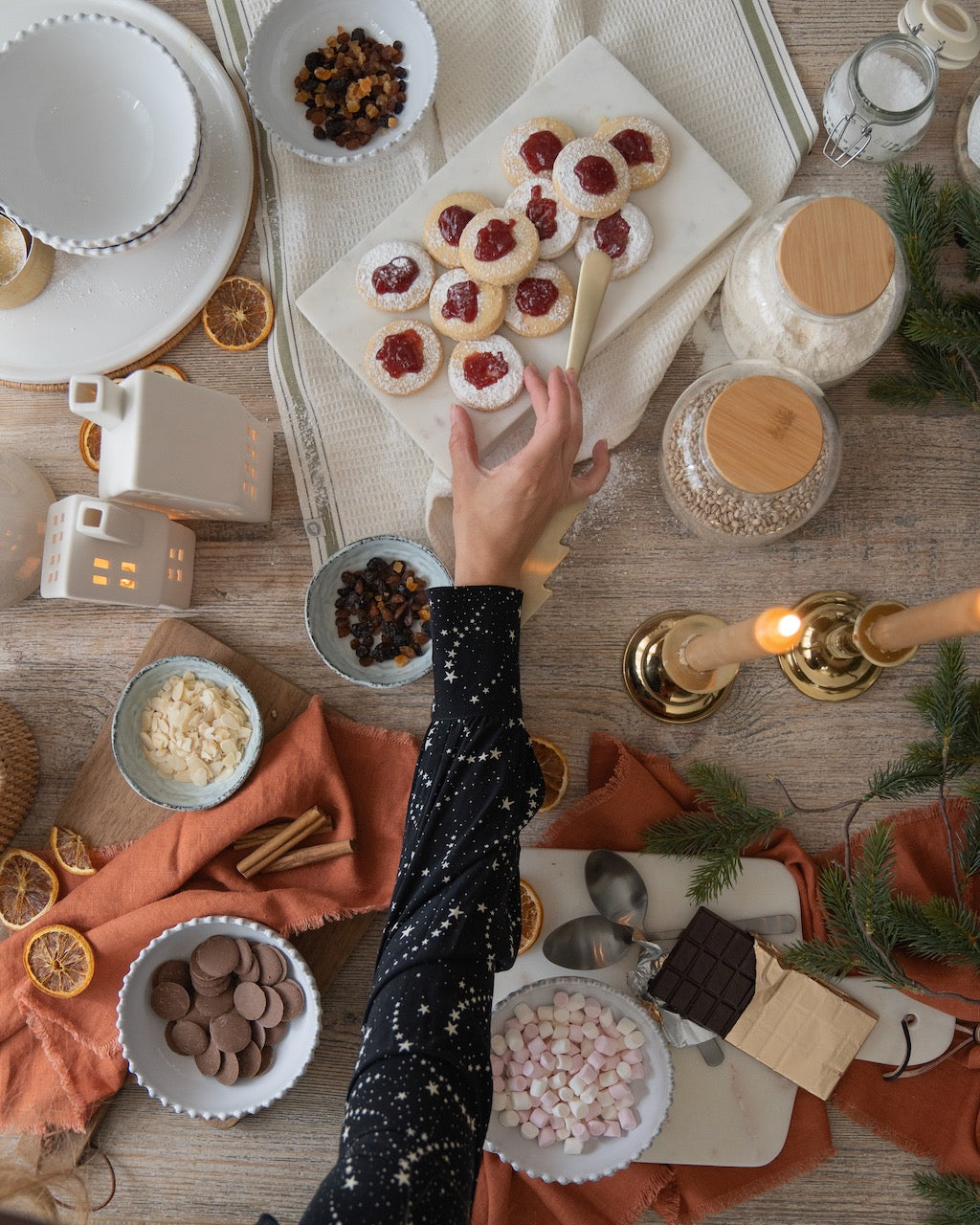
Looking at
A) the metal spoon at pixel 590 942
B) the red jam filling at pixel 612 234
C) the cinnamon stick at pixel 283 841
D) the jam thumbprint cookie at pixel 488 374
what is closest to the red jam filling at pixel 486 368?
the jam thumbprint cookie at pixel 488 374

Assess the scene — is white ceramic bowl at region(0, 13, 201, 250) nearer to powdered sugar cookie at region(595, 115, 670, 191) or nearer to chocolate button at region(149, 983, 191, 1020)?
powdered sugar cookie at region(595, 115, 670, 191)

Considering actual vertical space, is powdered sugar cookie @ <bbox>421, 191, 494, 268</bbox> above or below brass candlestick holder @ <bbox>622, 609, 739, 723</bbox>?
above

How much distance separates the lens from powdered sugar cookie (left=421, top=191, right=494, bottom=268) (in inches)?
51.5

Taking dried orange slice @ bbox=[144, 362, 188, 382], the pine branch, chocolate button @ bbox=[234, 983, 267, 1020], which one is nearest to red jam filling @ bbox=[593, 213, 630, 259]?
dried orange slice @ bbox=[144, 362, 188, 382]

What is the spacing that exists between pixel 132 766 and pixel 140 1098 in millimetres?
514

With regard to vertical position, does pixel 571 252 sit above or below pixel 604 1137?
above

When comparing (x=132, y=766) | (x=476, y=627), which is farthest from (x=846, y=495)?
(x=132, y=766)

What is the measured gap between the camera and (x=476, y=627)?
1.10 m

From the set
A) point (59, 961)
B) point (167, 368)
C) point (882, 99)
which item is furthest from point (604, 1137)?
point (882, 99)

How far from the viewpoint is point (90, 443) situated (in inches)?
54.5

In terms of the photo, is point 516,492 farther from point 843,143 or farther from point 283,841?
point 843,143

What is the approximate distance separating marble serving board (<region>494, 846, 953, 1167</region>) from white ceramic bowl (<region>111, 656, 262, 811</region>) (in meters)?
0.44

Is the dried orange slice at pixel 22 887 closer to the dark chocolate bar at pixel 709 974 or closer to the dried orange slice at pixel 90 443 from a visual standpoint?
the dried orange slice at pixel 90 443

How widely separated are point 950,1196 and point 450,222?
5.16 ft
